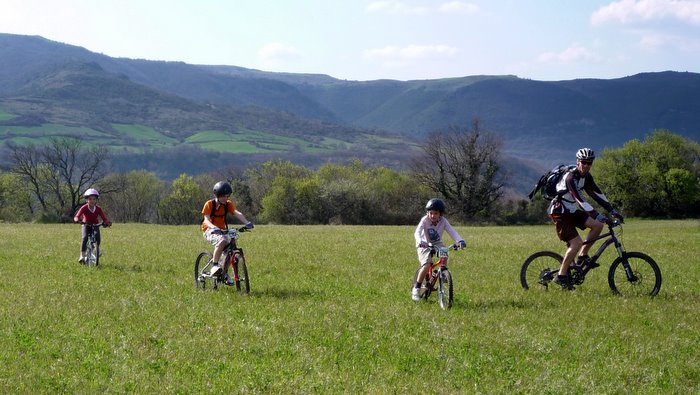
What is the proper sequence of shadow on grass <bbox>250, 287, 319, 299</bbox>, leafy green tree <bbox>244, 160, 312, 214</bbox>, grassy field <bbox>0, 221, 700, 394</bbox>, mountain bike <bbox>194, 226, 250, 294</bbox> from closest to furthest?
grassy field <bbox>0, 221, 700, 394</bbox> → shadow on grass <bbox>250, 287, 319, 299</bbox> → mountain bike <bbox>194, 226, 250, 294</bbox> → leafy green tree <bbox>244, 160, 312, 214</bbox>

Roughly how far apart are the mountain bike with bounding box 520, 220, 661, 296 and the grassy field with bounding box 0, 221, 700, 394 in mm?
388

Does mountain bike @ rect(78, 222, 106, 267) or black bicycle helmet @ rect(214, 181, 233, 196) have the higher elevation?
black bicycle helmet @ rect(214, 181, 233, 196)

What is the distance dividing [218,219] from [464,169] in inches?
2619

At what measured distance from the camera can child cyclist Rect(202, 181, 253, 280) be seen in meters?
14.5

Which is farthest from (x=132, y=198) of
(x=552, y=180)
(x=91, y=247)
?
(x=552, y=180)

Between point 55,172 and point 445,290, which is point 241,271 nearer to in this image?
point 445,290

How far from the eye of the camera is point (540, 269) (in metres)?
15.2

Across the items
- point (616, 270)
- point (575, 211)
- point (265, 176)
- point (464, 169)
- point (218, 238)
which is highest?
point (464, 169)

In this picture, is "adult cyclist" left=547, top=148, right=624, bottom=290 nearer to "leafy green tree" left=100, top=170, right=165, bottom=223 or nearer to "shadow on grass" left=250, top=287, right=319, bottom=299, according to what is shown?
"shadow on grass" left=250, top=287, right=319, bottom=299

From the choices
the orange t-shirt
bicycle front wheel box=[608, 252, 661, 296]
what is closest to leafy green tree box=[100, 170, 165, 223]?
the orange t-shirt

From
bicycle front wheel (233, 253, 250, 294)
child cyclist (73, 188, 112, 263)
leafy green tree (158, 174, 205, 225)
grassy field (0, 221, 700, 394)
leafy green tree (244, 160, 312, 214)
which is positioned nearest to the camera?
grassy field (0, 221, 700, 394)

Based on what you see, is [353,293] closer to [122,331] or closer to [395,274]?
[395,274]

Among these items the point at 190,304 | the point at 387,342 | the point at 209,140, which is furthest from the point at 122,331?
the point at 209,140

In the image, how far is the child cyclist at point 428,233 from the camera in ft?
43.7
